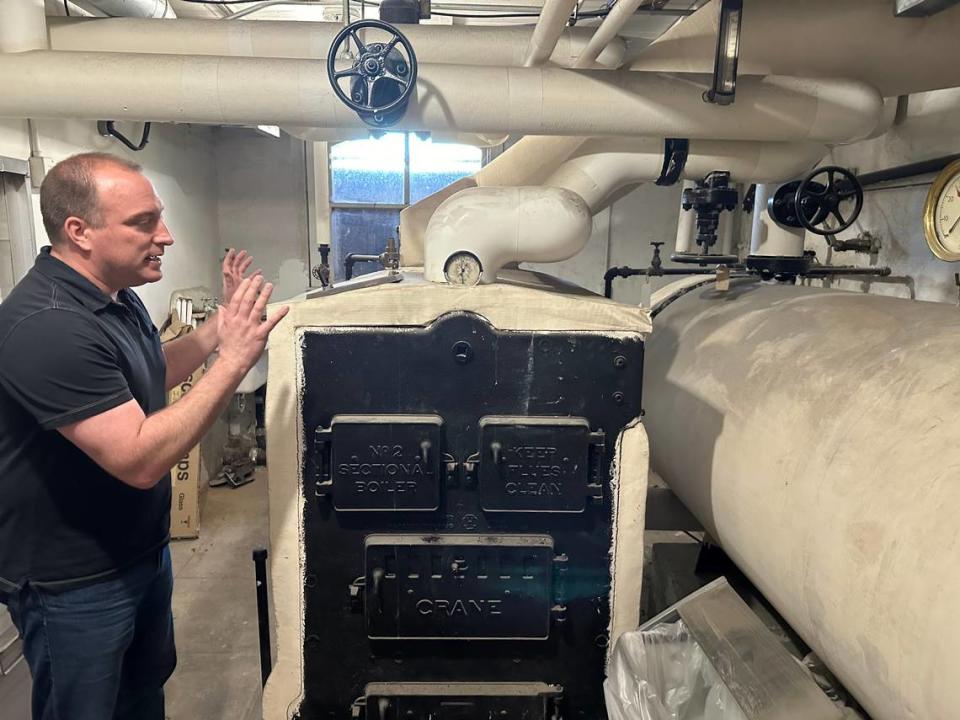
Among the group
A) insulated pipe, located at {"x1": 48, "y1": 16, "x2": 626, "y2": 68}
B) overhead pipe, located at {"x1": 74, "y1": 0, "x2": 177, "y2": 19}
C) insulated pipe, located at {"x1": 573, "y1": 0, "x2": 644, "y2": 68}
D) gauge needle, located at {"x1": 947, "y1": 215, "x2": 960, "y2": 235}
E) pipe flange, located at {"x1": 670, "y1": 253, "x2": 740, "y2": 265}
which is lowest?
pipe flange, located at {"x1": 670, "y1": 253, "x2": 740, "y2": 265}

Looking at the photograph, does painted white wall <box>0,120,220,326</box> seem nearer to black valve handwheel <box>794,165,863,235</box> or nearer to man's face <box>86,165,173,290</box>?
man's face <box>86,165,173,290</box>

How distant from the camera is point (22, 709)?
1.85 m

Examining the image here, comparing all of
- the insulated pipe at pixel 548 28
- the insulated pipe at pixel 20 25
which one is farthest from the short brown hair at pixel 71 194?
the insulated pipe at pixel 548 28

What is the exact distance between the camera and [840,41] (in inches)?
50.9

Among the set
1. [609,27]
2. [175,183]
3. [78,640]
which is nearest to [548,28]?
[609,27]

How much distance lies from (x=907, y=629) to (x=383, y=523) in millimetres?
769

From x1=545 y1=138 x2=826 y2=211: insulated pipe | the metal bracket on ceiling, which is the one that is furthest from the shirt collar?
the metal bracket on ceiling

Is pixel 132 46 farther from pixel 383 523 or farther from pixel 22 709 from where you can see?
pixel 22 709

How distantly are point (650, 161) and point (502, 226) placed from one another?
1.75 ft

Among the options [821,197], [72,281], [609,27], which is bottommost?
[72,281]

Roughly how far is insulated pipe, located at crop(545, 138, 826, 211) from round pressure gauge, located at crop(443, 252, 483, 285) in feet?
1.48

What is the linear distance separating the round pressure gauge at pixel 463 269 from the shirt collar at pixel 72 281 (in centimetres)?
66

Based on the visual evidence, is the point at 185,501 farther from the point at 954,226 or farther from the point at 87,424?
the point at 954,226

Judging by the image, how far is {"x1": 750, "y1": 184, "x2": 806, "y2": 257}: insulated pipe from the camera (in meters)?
1.82
